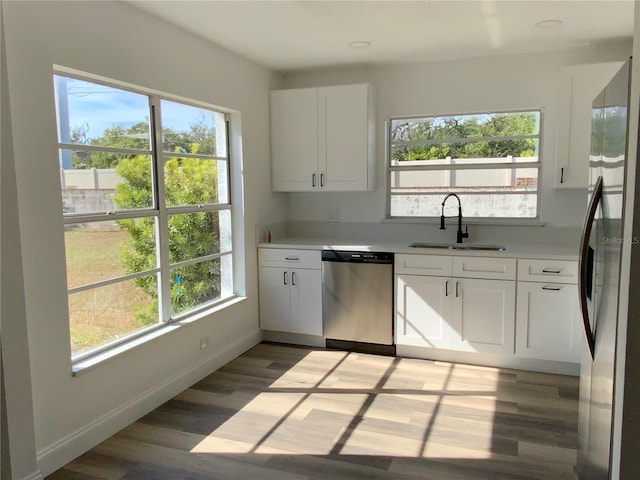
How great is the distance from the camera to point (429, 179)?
4574 mm

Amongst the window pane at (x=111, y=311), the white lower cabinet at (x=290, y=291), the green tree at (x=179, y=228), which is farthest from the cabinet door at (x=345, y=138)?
the window pane at (x=111, y=311)

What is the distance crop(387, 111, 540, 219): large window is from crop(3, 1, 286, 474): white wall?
1762 mm

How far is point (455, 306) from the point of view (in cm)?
393

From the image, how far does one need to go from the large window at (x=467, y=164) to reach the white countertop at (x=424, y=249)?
398mm

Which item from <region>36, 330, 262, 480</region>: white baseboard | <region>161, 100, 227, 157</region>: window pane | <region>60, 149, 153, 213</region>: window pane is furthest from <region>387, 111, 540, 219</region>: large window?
<region>60, 149, 153, 213</region>: window pane

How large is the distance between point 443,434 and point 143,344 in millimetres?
1891

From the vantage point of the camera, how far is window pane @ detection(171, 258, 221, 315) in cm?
357

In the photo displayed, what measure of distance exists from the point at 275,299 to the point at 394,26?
2.45 metres

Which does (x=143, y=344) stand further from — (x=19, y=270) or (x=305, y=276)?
(x=305, y=276)

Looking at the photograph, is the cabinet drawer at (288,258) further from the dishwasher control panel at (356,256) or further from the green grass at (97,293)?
the green grass at (97,293)

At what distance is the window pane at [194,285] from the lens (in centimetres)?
357

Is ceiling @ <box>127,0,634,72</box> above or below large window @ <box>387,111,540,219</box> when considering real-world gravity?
above

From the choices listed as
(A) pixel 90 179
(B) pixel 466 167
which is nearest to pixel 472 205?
(B) pixel 466 167

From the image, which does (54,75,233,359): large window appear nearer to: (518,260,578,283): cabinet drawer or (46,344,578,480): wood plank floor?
(46,344,578,480): wood plank floor
